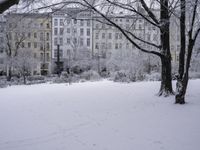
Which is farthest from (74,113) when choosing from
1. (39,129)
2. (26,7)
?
Result: (26,7)

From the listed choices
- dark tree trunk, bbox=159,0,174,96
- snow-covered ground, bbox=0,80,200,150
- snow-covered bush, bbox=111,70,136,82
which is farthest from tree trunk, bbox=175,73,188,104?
snow-covered bush, bbox=111,70,136,82

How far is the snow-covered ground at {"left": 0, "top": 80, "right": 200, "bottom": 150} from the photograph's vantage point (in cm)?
656

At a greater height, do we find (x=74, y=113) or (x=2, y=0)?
(x=2, y=0)

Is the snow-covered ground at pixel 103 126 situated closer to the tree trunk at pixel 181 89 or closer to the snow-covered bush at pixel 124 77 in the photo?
the tree trunk at pixel 181 89

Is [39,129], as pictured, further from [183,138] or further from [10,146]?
[183,138]

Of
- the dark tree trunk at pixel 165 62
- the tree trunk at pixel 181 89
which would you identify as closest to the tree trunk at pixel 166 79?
the dark tree trunk at pixel 165 62

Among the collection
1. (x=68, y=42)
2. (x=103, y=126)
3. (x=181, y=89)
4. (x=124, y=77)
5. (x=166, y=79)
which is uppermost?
(x=68, y=42)

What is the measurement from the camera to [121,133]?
7426 mm

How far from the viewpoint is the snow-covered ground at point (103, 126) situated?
6.56 metres

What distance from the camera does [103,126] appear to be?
8188 millimetres

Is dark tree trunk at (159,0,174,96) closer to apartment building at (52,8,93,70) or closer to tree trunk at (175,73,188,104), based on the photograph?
tree trunk at (175,73,188,104)

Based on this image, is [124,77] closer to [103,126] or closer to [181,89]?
[181,89]

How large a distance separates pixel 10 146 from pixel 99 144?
1998mm

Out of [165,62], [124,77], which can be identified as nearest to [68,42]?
[124,77]
